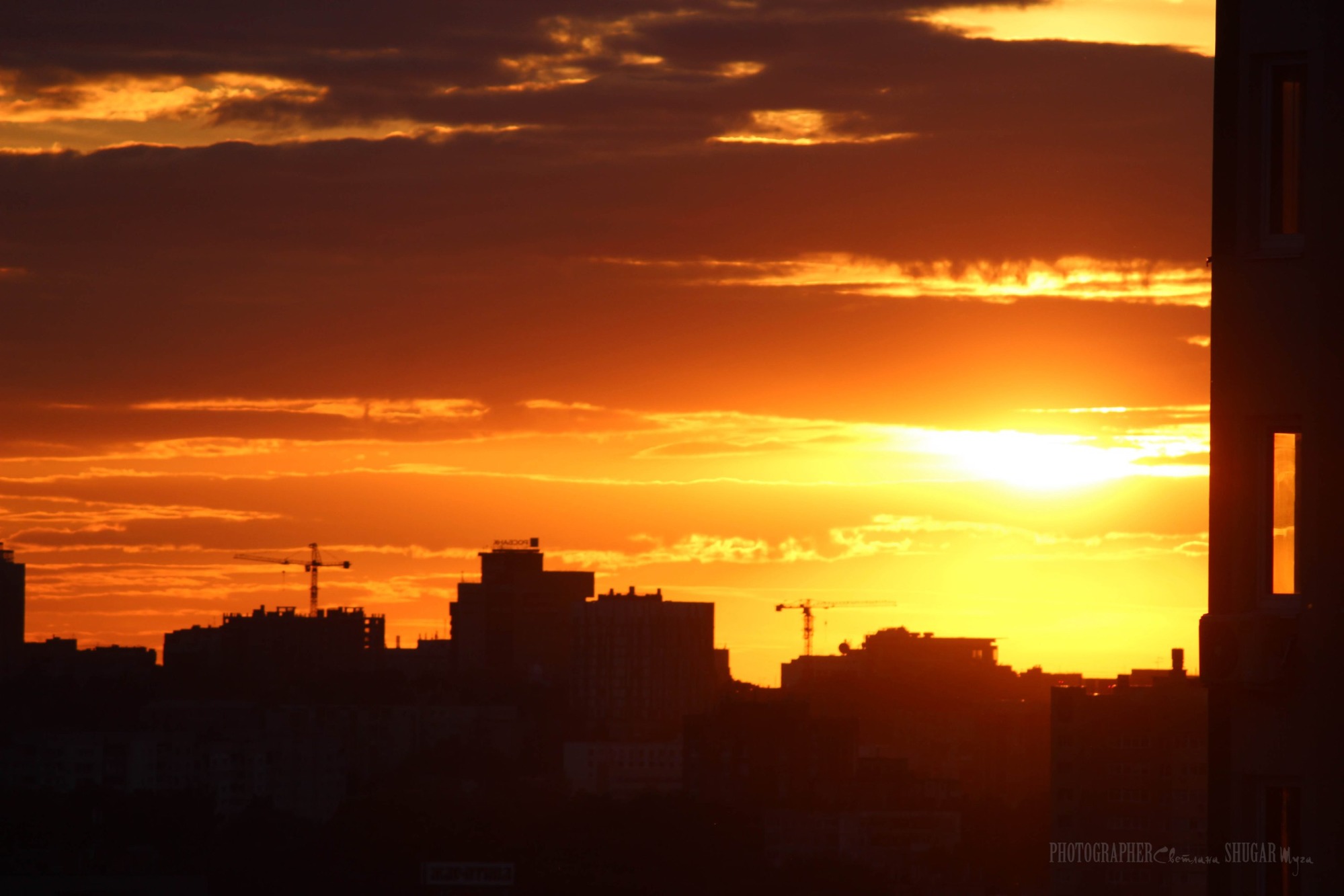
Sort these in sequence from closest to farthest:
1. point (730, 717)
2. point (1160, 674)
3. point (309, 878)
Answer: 1. point (1160, 674)
2. point (309, 878)
3. point (730, 717)

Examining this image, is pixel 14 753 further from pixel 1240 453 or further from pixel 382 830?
pixel 1240 453

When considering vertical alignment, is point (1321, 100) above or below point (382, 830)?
above

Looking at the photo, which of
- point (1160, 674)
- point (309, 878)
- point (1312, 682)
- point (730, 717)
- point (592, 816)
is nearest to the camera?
point (1312, 682)

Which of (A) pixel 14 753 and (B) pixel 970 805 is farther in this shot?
(A) pixel 14 753

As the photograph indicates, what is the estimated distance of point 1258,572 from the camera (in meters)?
13.4

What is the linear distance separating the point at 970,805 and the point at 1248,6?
139918mm

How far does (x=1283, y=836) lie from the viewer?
524 inches

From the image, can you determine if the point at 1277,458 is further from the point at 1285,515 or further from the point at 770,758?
the point at 770,758

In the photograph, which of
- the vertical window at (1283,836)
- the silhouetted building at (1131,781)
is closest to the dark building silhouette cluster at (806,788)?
the silhouetted building at (1131,781)

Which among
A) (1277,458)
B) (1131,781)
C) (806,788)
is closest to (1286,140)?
(1277,458)

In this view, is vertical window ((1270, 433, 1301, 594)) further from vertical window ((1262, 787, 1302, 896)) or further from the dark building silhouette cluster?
the dark building silhouette cluster

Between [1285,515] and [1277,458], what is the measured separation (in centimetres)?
35

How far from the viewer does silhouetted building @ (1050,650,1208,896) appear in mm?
87562

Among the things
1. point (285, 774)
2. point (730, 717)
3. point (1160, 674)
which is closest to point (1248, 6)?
point (1160, 674)
